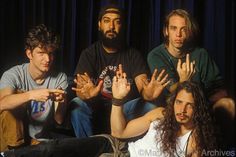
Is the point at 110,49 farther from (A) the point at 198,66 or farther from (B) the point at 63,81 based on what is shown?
(A) the point at 198,66

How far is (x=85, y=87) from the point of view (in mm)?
2510

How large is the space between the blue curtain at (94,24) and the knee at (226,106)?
6cm

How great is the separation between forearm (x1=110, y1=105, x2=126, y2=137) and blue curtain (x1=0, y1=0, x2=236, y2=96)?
1.30ft

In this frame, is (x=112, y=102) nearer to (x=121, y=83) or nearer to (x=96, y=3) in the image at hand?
(x=121, y=83)

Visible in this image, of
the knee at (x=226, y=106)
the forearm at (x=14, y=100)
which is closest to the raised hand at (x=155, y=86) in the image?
the knee at (x=226, y=106)

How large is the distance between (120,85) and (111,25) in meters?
0.39

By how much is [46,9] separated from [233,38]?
1.24 meters

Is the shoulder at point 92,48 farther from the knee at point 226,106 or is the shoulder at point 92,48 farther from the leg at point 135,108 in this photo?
the knee at point 226,106

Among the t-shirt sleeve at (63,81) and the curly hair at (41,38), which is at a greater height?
Answer: the curly hair at (41,38)

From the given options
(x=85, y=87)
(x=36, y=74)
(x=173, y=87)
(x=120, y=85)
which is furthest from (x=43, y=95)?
(x=173, y=87)

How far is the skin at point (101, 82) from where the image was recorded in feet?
8.06

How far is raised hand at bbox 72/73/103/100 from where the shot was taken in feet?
8.18

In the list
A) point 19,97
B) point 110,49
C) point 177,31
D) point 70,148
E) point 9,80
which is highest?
point 177,31

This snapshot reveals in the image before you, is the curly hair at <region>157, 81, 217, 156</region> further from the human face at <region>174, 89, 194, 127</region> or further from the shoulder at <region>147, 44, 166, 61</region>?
the shoulder at <region>147, 44, 166, 61</region>
